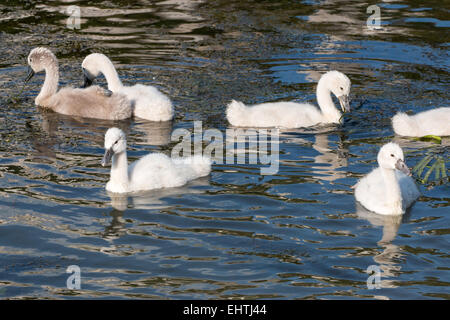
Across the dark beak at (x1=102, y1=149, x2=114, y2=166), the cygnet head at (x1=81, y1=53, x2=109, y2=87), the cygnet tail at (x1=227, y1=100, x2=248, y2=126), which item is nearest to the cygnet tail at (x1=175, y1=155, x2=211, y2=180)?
the dark beak at (x1=102, y1=149, x2=114, y2=166)

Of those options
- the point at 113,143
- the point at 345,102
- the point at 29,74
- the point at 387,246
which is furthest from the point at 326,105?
the point at 29,74

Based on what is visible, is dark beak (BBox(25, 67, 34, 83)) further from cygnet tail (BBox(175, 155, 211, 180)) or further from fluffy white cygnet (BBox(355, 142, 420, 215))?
fluffy white cygnet (BBox(355, 142, 420, 215))

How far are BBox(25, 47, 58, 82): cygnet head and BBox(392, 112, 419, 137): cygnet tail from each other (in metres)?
4.94

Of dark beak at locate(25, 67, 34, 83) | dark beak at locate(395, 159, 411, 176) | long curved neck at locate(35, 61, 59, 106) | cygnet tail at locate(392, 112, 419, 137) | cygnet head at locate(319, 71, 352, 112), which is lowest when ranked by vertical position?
dark beak at locate(395, 159, 411, 176)

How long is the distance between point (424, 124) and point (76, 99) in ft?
15.2

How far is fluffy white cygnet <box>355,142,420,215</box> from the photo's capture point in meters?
8.31

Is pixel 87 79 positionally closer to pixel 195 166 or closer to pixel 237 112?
pixel 237 112

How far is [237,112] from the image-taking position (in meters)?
10.7

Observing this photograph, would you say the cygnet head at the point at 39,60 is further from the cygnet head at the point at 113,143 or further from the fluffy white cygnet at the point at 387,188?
the fluffy white cygnet at the point at 387,188

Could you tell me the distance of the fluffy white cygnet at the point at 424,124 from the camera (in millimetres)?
10234

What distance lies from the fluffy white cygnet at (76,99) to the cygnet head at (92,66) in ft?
1.37

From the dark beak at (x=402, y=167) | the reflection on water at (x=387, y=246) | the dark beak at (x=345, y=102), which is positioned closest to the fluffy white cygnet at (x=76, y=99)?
the dark beak at (x=345, y=102)
